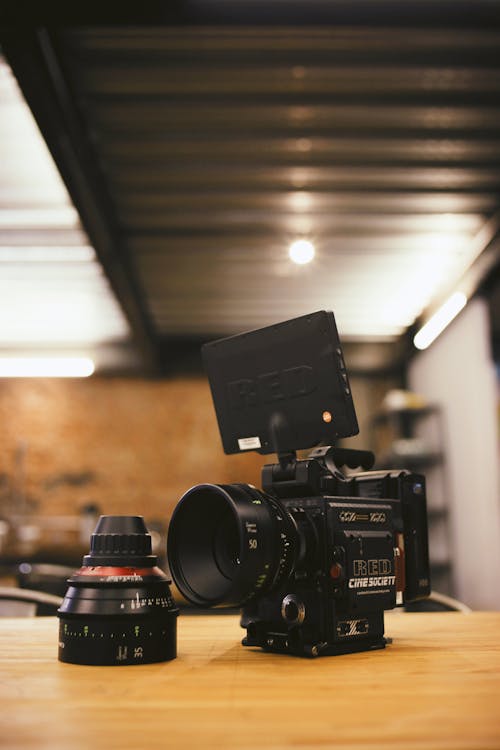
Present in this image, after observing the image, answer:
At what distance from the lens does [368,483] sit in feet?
4.38

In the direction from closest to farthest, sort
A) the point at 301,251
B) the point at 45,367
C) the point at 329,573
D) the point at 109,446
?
the point at 329,573 < the point at 301,251 < the point at 45,367 < the point at 109,446

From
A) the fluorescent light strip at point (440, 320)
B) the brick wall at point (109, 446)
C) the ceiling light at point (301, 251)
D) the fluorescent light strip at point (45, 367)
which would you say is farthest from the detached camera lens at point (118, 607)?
the brick wall at point (109, 446)

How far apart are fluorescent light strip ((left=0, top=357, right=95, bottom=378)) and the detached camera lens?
20.4 feet

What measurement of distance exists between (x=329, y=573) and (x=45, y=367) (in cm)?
650

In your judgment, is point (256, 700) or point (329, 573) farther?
point (329, 573)

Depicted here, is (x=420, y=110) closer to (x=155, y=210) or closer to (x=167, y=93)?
(x=167, y=93)

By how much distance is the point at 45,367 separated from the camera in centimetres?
725

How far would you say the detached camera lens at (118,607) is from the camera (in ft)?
3.22

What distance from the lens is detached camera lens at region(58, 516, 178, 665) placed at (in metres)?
0.98

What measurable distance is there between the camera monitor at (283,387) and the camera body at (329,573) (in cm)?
6

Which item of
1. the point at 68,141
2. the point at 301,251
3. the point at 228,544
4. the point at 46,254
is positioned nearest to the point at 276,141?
the point at 68,141

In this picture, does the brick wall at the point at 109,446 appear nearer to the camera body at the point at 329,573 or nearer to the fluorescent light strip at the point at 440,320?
the fluorescent light strip at the point at 440,320

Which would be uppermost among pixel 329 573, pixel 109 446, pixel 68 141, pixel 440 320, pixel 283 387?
pixel 440 320

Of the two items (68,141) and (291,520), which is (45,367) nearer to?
(68,141)
